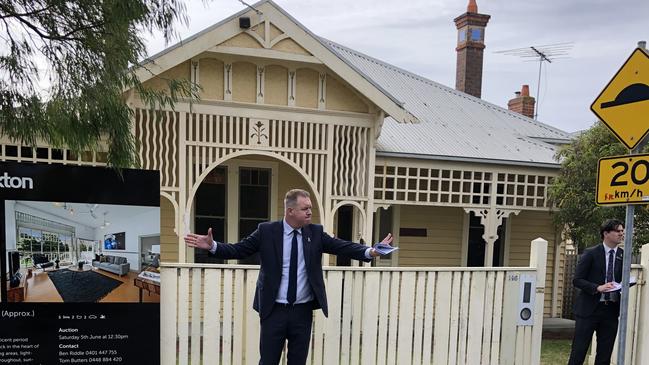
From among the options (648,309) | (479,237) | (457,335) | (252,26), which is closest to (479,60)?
(479,237)

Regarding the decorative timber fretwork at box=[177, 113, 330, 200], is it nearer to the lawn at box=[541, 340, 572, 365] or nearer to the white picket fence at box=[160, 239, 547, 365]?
the white picket fence at box=[160, 239, 547, 365]

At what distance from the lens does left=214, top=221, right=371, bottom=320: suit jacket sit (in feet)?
12.2

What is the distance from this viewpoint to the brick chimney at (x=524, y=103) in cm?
1656

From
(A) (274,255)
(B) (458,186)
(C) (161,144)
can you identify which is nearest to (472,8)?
(B) (458,186)

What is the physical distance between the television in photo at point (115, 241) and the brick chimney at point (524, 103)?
51.4ft

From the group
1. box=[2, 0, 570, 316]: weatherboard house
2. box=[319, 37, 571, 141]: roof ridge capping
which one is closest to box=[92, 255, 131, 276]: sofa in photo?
box=[2, 0, 570, 316]: weatherboard house

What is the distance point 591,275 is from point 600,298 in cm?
24

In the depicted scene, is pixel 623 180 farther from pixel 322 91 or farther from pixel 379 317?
pixel 322 91

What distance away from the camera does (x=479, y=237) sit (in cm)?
1134

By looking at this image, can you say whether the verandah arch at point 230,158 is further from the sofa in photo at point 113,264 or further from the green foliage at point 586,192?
the green foliage at point 586,192

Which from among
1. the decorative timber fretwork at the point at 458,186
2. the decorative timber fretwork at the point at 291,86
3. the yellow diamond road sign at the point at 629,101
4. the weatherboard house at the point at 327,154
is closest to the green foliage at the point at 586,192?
the decorative timber fretwork at the point at 458,186

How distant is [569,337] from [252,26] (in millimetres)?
8439

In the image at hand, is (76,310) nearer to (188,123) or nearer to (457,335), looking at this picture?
(457,335)

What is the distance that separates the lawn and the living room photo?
646 cm
